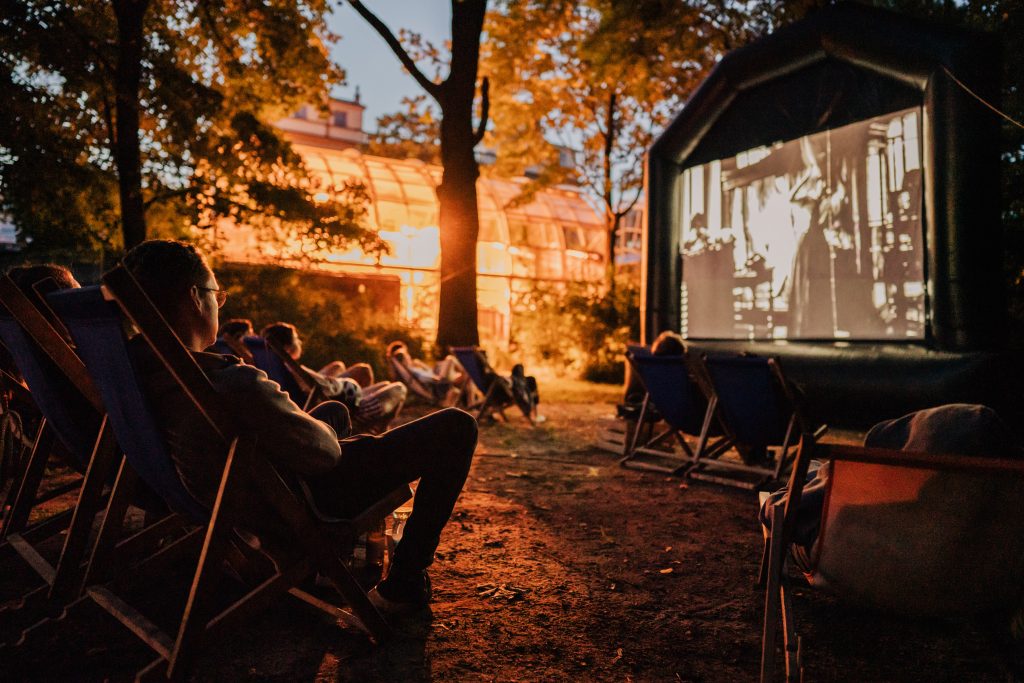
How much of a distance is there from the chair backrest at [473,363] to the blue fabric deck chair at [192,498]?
21.6 feet

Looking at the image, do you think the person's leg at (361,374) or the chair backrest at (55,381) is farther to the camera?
the person's leg at (361,374)

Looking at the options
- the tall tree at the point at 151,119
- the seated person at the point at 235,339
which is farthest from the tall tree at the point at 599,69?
the seated person at the point at 235,339

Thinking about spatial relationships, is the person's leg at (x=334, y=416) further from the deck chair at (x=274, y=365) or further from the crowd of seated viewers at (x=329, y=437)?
the deck chair at (x=274, y=365)

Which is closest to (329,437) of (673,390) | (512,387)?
(673,390)

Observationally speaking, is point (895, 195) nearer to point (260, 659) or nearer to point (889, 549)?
point (889, 549)

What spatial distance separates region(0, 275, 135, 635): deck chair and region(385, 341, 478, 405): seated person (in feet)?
21.6

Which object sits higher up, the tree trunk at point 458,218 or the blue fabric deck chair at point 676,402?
the tree trunk at point 458,218

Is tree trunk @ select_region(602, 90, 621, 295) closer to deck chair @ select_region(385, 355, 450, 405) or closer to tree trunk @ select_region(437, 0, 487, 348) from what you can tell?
tree trunk @ select_region(437, 0, 487, 348)

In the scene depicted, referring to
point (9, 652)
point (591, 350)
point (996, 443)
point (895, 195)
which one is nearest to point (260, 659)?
point (9, 652)

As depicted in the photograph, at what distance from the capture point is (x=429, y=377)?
9.67m

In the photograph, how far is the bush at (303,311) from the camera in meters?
11.6

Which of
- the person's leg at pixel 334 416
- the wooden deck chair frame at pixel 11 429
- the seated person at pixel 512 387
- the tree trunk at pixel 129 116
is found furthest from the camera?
the seated person at pixel 512 387

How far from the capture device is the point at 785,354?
30.6 ft

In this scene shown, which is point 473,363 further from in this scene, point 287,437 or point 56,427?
point 287,437
